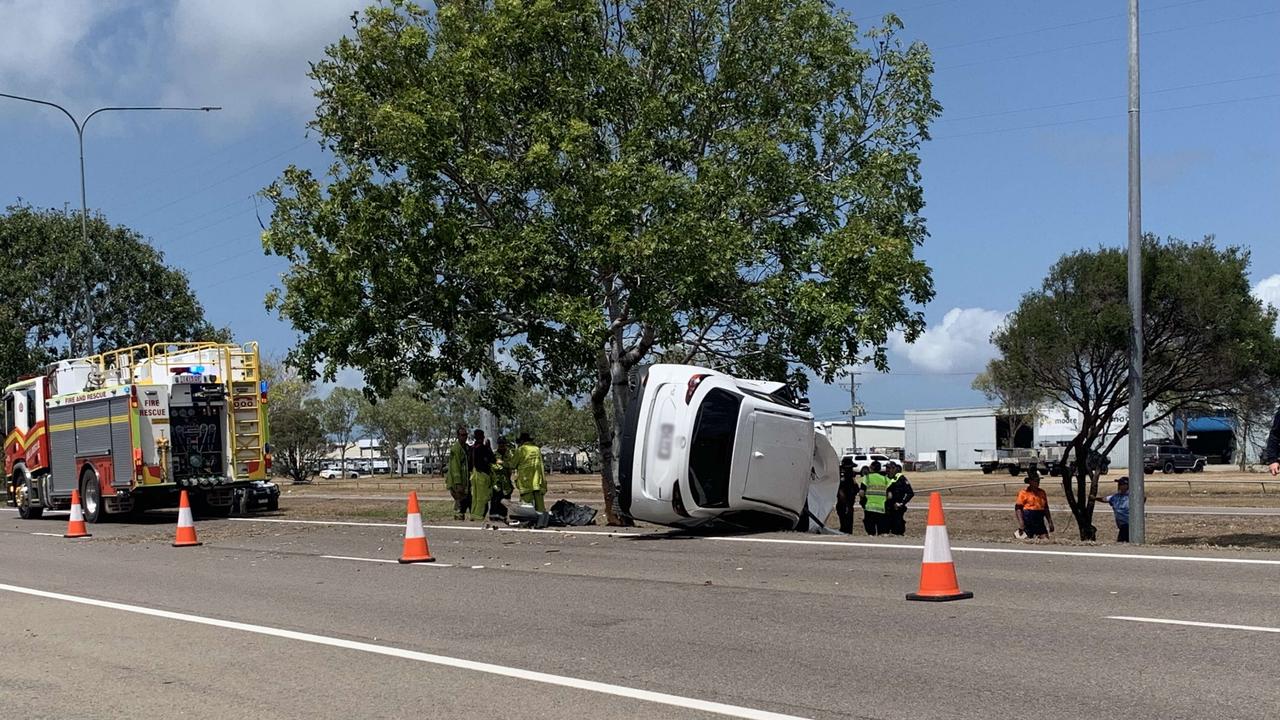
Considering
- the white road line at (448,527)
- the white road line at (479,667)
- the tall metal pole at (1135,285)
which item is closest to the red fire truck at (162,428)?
the white road line at (448,527)

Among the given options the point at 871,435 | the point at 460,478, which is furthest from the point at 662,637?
the point at 871,435

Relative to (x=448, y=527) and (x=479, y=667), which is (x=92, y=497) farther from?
(x=479, y=667)

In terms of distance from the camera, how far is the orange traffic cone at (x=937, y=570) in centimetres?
1017

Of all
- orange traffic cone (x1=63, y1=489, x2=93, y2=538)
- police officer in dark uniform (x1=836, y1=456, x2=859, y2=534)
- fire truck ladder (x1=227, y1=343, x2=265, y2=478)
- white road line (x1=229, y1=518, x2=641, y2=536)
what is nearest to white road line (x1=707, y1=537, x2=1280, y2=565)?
white road line (x1=229, y1=518, x2=641, y2=536)

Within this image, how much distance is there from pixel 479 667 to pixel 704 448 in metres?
8.99

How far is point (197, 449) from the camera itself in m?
26.5

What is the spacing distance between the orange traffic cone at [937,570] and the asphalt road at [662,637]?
248 millimetres

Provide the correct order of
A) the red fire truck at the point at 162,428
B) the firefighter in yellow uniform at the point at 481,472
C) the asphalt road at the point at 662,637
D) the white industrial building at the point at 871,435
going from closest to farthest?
the asphalt road at the point at 662,637, the firefighter in yellow uniform at the point at 481,472, the red fire truck at the point at 162,428, the white industrial building at the point at 871,435

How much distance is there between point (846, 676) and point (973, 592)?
376 cm

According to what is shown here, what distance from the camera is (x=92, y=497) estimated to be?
2764cm

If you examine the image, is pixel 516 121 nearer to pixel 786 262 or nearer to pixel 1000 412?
pixel 786 262

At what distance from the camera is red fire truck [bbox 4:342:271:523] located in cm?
2589

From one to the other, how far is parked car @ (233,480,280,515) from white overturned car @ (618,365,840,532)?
12914 mm

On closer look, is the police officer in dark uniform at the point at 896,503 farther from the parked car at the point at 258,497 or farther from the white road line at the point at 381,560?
the parked car at the point at 258,497
